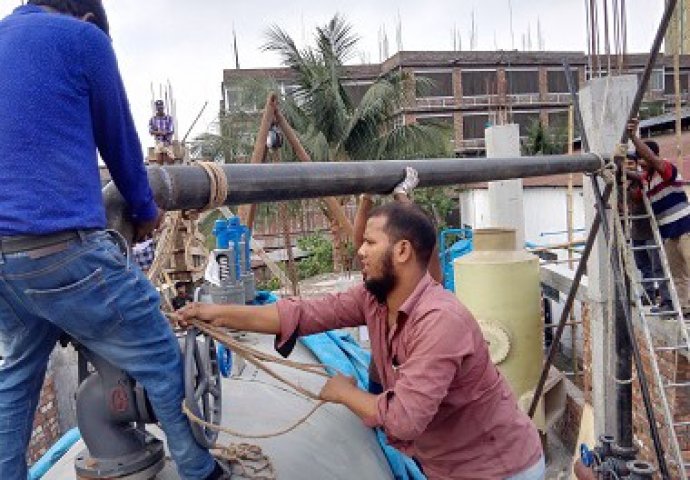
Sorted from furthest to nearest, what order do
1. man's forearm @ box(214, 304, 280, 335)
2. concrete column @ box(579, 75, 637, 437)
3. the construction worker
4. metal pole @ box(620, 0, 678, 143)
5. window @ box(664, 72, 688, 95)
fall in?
window @ box(664, 72, 688, 95) < concrete column @ box(579, 75, 637, 437) < metal pole @ box(620, 0, 678, 143) < the construction worker < man's forearm @ box(214, 304, 280, 335)

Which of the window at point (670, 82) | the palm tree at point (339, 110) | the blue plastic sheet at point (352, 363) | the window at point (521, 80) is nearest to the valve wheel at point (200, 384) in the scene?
the blue plastic sheet at point (352, 363)

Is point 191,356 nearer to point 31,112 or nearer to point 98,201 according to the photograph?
point 98,201

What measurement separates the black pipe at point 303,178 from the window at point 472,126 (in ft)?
96.4

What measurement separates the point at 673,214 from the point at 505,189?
13.5 ft

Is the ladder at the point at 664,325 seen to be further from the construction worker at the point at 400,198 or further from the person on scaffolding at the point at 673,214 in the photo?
the construction worker at the point at 400,198

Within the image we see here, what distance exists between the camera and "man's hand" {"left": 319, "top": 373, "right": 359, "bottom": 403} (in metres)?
1.97

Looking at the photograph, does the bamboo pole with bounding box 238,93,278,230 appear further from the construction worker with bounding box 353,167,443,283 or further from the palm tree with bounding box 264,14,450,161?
the palm tree with bounding box 264,14,450,161

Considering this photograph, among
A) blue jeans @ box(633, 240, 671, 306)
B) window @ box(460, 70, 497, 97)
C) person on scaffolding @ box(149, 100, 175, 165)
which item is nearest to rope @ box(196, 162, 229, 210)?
blue jeans @ box(633, 240, 671, 306)

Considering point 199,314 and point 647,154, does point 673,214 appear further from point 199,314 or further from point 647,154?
point 199,314

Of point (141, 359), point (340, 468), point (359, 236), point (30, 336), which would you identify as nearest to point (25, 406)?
point (30, 336)

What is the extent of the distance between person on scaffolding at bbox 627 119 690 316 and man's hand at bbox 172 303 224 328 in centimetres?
400

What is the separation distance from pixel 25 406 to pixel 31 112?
0.80m

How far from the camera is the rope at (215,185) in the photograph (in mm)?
1898

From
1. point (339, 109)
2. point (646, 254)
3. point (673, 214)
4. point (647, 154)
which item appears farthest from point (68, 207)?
point (339, 109)
